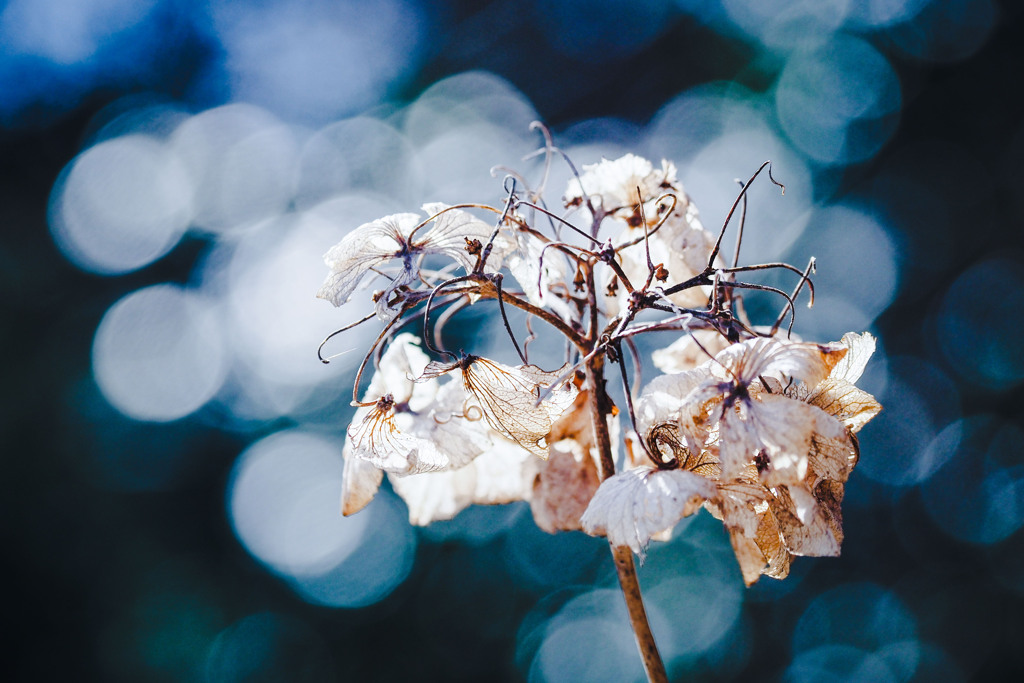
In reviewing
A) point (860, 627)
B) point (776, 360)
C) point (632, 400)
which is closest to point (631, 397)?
point (632, 400)

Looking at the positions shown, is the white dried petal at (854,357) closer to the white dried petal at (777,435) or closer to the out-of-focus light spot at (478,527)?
the white dried petal at (777,435)

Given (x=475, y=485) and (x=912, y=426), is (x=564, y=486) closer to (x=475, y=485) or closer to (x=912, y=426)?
(x=475, y=485)

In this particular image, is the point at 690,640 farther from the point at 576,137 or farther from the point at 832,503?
the point at 832,503

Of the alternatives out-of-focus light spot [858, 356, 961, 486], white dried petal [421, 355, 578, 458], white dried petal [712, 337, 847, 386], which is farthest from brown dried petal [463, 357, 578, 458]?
out-of-focus light spot [858, 356, 961, 486]

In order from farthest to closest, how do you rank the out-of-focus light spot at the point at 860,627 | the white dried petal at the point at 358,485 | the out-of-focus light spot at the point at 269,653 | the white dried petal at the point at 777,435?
the out-of-focus light spot at the point at 269,653, the out-of-focus light spot at the point at 860,627, the white dried petal at the point at 358,485, the white dried petal at the point at 777,435

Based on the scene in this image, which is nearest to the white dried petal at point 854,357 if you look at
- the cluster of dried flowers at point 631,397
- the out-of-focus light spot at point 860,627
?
the cluster of dried flowers at point 631,397

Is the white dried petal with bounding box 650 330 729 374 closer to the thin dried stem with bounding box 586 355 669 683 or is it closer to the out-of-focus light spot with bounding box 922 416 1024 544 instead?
the thin dried stem with bounding box 586 355 669 683

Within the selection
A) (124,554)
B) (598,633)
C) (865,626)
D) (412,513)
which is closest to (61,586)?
(124,554)
